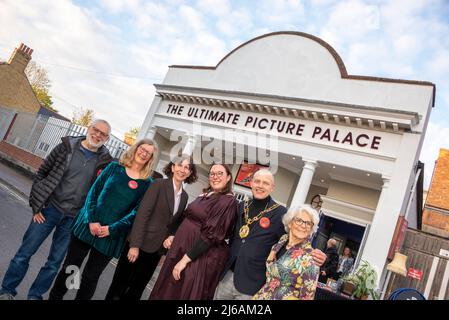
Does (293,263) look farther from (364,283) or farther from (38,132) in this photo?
(38,132)

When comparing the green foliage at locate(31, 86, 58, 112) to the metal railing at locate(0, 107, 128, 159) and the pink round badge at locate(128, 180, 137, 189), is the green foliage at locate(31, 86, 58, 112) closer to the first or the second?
the metal railing at locate(0, 107, 128, 159)

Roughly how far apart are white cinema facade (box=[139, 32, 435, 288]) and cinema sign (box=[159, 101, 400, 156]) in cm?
3

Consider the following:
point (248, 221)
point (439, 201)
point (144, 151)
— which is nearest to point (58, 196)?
point (144, 151)

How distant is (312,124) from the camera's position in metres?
11.6

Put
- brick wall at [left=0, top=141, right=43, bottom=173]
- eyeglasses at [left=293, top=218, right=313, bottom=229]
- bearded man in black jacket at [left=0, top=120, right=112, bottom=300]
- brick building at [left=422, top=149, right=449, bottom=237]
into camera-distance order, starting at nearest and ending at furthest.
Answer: eyeglasses at [left=293, top=218, right=313, bottom=229]
bearded man in black jacket at [left=0, top=120, right=112, bottom=300]
brick wall at [left=0, top=141, right=43, bottom=173]
brick building at [left=422, top=149, right=449, bottom=237]

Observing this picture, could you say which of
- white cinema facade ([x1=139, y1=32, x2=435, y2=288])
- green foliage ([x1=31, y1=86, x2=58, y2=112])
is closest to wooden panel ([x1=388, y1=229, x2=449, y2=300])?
white cinema facade ([x1=139, y1=32, x2=435, y2=288])

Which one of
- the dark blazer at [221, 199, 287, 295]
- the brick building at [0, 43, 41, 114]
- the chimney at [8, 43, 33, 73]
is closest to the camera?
the dark blazer at [221, 199, 287, 295]

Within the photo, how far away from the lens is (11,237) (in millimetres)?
5332

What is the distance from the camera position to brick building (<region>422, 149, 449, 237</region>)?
25078 mm

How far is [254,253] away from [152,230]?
1142 millimetres

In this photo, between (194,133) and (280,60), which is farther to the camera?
(194,133)

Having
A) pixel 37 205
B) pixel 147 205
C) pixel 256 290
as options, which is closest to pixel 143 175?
pixel 147 205

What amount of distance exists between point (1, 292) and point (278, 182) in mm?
12337

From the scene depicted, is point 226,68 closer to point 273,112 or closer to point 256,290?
point 273,112
